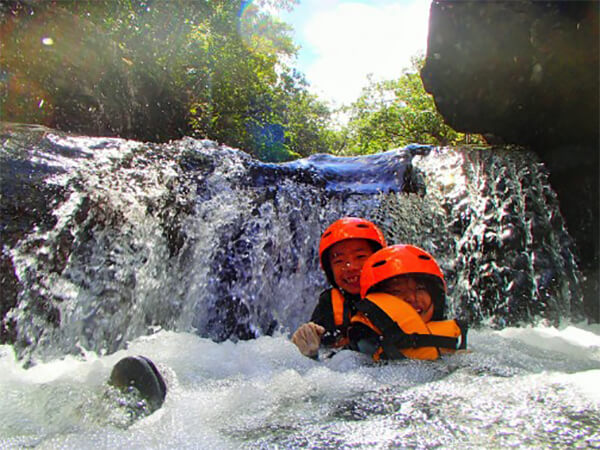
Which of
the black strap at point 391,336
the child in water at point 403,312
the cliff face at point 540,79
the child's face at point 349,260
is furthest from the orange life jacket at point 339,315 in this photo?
the cliff face at point 540,79

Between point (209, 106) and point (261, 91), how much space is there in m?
2.16

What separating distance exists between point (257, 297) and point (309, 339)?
2336 mm

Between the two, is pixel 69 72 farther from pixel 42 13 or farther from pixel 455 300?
pixel 455 300

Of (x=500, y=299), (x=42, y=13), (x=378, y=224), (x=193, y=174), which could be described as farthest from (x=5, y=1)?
(x=500, y=299)

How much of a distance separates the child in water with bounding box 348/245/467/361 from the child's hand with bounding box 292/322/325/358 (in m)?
0.22

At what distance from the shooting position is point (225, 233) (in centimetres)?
515

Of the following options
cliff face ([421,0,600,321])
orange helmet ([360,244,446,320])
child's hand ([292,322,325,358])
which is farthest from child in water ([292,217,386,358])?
cliff face ([421,0,600,321])

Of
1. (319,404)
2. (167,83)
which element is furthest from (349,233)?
(167,83)

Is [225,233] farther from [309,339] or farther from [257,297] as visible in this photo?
[309,339]

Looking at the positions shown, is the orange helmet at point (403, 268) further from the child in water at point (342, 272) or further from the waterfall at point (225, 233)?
the waterfall at point (225, 233)

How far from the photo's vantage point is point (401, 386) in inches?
86.0

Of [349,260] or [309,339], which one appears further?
[349,260]

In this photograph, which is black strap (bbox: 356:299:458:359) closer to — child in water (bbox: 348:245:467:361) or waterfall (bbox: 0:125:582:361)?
child in water (bbox: 348:245:467:361)

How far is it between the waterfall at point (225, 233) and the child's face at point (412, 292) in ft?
8.55
